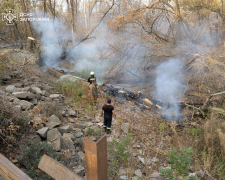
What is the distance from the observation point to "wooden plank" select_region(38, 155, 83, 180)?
1.09 m

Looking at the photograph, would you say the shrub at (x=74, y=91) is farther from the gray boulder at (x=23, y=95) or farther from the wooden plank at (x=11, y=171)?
the wooden plank at (x=11, y=171)

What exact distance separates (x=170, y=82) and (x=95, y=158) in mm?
9096

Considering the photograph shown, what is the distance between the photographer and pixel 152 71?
10484 mm

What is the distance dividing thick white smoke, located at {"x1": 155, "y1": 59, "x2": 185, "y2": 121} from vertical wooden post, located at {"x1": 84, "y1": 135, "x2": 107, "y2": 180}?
23.4 feet

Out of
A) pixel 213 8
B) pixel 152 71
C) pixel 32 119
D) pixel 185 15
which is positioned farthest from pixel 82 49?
pixel 32 119

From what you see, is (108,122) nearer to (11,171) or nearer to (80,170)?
(80,170)

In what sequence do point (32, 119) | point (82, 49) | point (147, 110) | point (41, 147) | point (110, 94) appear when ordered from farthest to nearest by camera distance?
→ point (82, 49), point (110, 94), point (147, 110), point (32, 119), point (41, 147)

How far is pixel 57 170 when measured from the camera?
3.79 ft

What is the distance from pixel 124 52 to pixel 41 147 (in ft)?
27.6

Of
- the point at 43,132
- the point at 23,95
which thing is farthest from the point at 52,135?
the point at 23,95

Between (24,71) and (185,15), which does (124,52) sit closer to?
(185,15)

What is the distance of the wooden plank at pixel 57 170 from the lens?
109 cm

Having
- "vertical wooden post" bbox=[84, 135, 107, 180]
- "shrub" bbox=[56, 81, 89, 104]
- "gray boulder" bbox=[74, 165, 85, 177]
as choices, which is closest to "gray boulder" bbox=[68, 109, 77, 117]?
"shrub" bbox=[56, 81, 89, 104]

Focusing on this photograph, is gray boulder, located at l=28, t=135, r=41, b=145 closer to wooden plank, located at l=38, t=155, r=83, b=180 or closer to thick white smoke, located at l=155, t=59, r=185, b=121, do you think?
wooden plank, located at l=38, t=155, r=83, b=180
